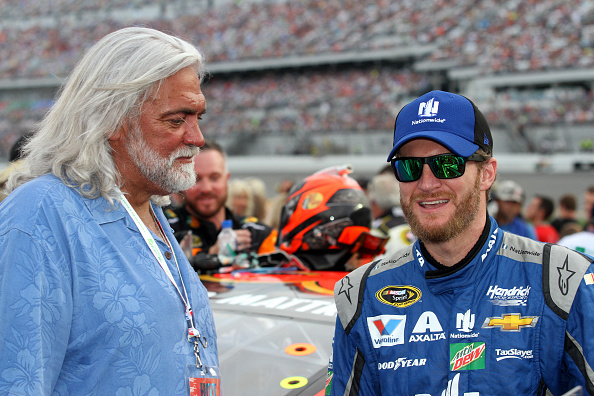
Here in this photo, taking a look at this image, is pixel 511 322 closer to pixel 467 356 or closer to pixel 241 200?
pixel 467 356

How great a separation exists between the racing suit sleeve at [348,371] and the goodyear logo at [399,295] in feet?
0.50

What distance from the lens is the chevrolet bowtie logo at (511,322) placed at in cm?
147

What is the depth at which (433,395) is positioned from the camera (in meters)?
1.51

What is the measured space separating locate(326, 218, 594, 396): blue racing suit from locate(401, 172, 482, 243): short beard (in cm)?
7

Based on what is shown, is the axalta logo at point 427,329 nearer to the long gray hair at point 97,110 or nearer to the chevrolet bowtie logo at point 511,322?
the chevrolet bowtie logo at point 511,322

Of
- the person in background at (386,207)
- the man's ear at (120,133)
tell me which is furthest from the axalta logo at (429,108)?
the person in background at (386,207)

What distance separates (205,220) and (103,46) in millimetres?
2398

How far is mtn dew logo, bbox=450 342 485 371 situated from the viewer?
1491mm

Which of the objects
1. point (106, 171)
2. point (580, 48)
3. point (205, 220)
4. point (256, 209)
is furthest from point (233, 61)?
point (106, 171)

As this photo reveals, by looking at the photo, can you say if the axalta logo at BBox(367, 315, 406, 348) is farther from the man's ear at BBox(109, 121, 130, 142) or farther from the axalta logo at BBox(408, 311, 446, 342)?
the man's ear at BBox(109, 121, 130, 142)

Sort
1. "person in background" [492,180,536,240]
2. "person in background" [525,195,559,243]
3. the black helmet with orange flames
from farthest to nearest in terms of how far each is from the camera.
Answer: "person in background" [525,195,559,243], "person in background" [492,180,536,240], the black helmet with orange flames

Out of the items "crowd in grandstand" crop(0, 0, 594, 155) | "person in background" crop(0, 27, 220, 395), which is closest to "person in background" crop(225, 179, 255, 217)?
"person in background" crop(0, 27, 220, 395)

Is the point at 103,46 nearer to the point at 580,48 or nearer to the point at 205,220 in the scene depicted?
the point at 205,220

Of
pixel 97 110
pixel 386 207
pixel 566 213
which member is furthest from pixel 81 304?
pixel 566 213
